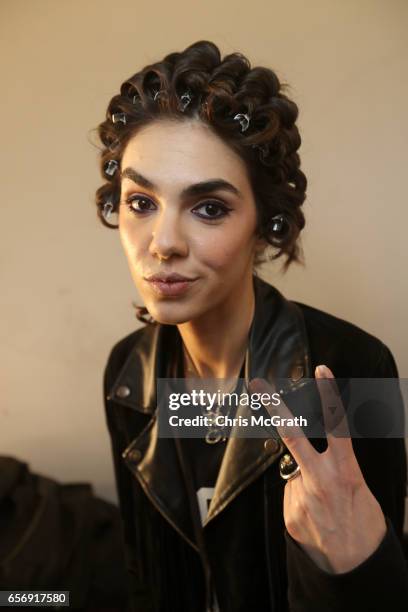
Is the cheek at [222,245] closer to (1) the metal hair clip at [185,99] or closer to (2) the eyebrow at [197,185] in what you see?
(2) the eyebrow at [197,185]

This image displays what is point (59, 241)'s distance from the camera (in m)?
1.09

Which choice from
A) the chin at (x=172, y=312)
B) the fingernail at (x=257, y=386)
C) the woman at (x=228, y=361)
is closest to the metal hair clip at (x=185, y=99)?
the woman at (x=228, y=361)

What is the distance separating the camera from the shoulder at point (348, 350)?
0.85 metres

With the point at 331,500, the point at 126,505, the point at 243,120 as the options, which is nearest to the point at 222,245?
the point at 243,120

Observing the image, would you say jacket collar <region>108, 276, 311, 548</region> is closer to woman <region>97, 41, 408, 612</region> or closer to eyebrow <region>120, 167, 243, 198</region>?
woman <region>97, 41, 408, 612</region>

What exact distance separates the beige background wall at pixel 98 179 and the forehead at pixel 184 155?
17cm

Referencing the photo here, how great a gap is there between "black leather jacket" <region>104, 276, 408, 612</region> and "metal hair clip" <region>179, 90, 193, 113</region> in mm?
305

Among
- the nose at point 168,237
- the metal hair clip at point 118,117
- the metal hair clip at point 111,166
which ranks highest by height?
the metal hair clip at point 118,117

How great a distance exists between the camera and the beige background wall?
0.82 metres

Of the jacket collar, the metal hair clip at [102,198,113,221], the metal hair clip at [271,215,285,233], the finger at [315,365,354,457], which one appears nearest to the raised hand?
the finger at [315,365,354,457]

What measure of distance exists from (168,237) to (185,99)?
186 millimetres

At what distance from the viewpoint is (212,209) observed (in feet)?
2.47

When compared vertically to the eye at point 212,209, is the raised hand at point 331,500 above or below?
below

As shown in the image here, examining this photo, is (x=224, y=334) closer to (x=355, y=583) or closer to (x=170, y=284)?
(x=170, y=284)
